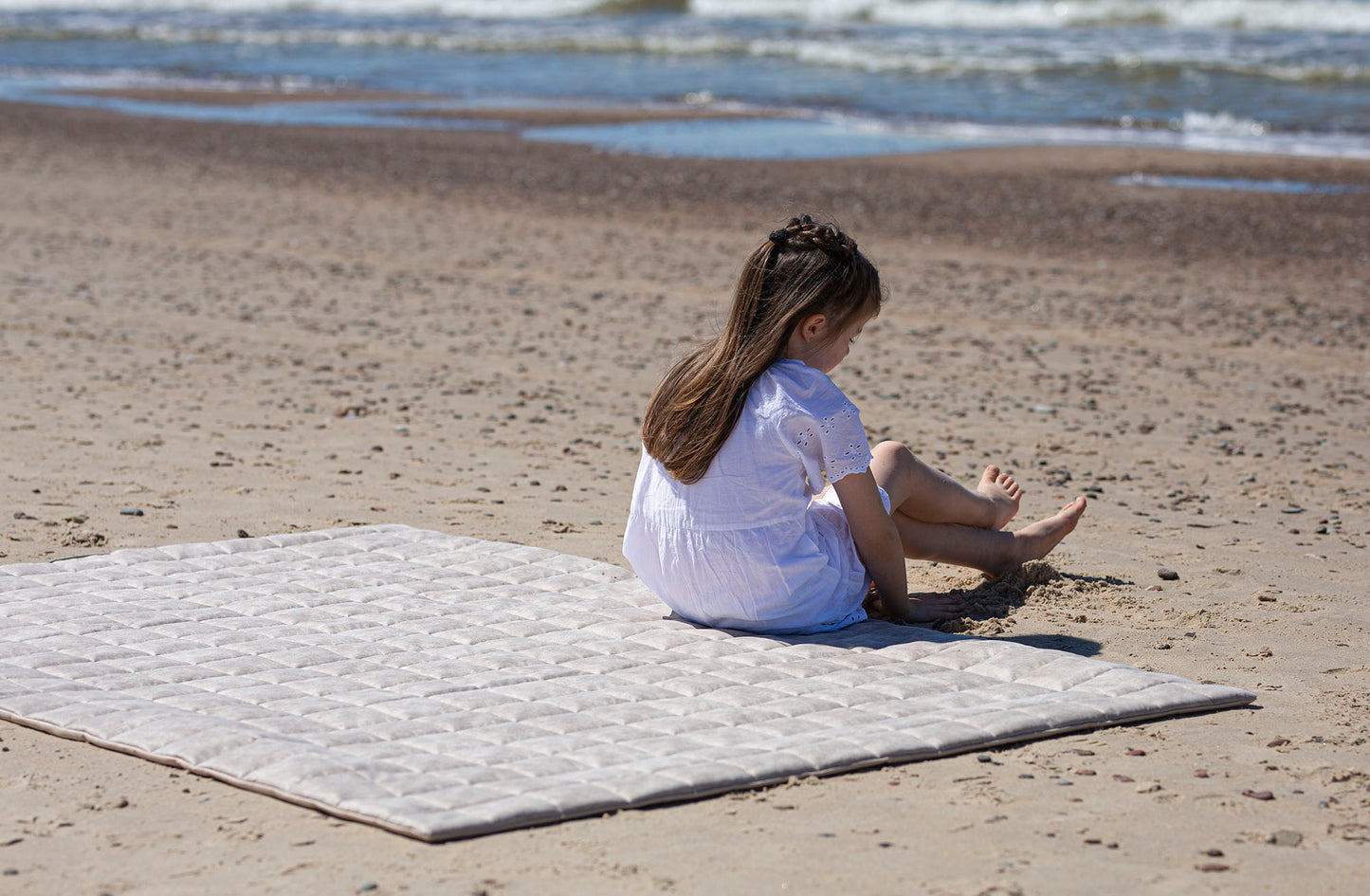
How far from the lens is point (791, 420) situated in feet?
14.5

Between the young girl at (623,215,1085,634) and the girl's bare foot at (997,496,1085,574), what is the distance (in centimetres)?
61

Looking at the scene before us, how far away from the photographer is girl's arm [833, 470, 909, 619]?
14.8 feet

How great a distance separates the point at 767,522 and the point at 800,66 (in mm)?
30479

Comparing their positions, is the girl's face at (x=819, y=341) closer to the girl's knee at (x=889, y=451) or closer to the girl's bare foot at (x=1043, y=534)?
the girl's knee at (x=889, y=451)

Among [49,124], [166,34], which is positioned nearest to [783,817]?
[49,124]

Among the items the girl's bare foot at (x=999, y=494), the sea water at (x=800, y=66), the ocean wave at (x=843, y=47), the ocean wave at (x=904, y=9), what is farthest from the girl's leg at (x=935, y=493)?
the ocean wave at (x=904, y=9)

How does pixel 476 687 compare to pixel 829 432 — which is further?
pixel 829 432

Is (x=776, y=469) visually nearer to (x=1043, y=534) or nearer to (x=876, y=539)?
(x=876, y=539)

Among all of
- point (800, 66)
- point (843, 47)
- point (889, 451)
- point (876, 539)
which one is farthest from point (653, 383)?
point (843, 47)

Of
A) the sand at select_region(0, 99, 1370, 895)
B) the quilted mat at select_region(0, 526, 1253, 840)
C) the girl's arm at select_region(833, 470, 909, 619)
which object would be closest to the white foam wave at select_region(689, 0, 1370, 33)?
the sand at select_region(0, 99, 1370, 895)

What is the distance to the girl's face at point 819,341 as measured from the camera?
4457 millimetres

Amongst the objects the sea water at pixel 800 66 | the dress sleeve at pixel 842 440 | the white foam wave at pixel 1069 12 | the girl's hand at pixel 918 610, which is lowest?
the girl's hand at pixel 918 610

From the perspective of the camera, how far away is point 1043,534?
5238 mm

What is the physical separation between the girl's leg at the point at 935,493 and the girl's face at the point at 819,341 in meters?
0.32
